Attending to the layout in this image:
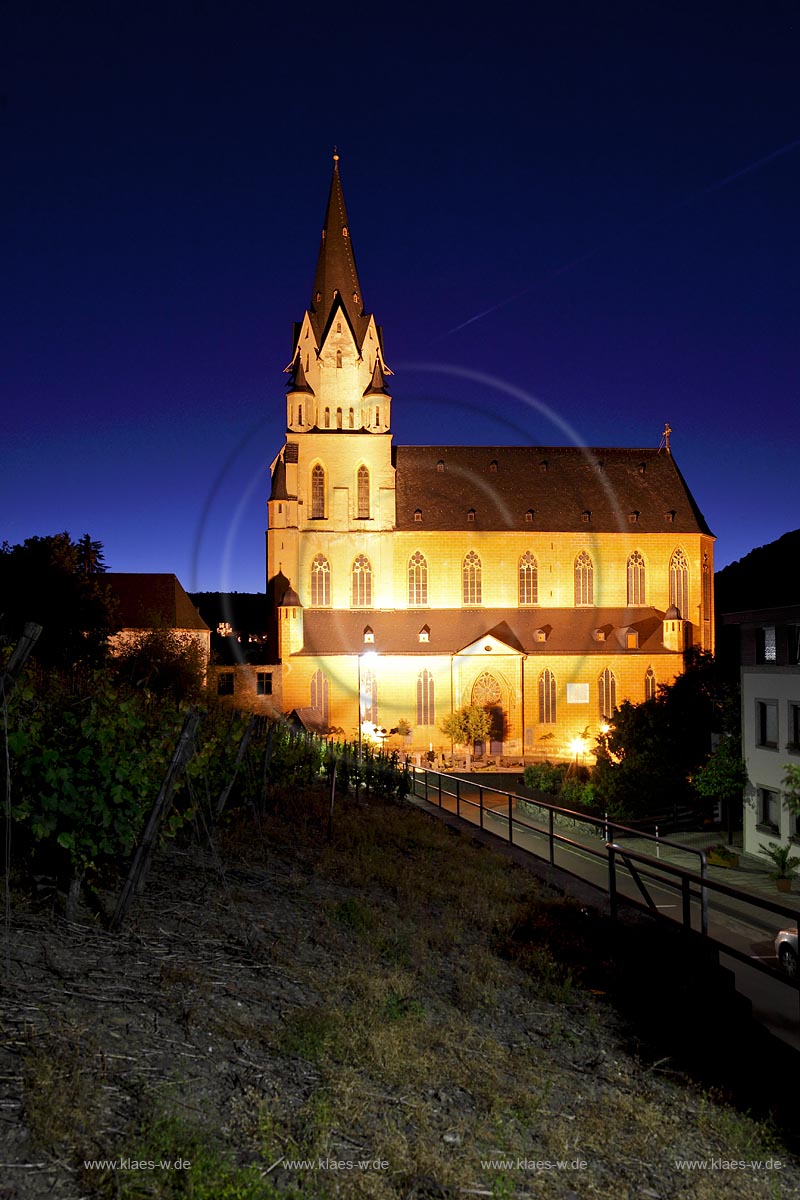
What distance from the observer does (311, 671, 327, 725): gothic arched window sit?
55.6 meters

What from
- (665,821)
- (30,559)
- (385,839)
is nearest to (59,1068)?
(385,839)

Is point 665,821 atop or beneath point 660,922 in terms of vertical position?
beneath

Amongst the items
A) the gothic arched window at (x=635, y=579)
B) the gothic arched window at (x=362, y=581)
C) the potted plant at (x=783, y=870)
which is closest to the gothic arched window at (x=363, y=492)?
the gothic arched window at (x=362, y=581)

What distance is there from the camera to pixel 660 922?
908 centimetres

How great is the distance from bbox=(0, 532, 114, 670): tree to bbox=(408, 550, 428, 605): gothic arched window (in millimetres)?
23183

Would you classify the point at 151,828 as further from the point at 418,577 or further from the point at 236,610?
the point at 236,610

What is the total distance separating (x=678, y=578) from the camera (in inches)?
2440

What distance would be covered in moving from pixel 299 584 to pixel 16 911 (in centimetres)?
5017

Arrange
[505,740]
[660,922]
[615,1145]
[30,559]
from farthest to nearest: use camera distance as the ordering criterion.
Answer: [505,740] < [30,559] < [660,922] < [615,1145]

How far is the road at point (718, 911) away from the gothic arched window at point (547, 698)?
55.4 feet

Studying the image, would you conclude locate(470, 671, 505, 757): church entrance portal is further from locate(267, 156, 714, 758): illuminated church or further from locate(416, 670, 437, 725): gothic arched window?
locate(416, 670, 437, 725): gothic arched window

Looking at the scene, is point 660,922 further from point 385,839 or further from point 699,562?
point 699,562

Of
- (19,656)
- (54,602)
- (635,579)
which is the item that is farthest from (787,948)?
(635,579)

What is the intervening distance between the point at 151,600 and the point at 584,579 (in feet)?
93.6
